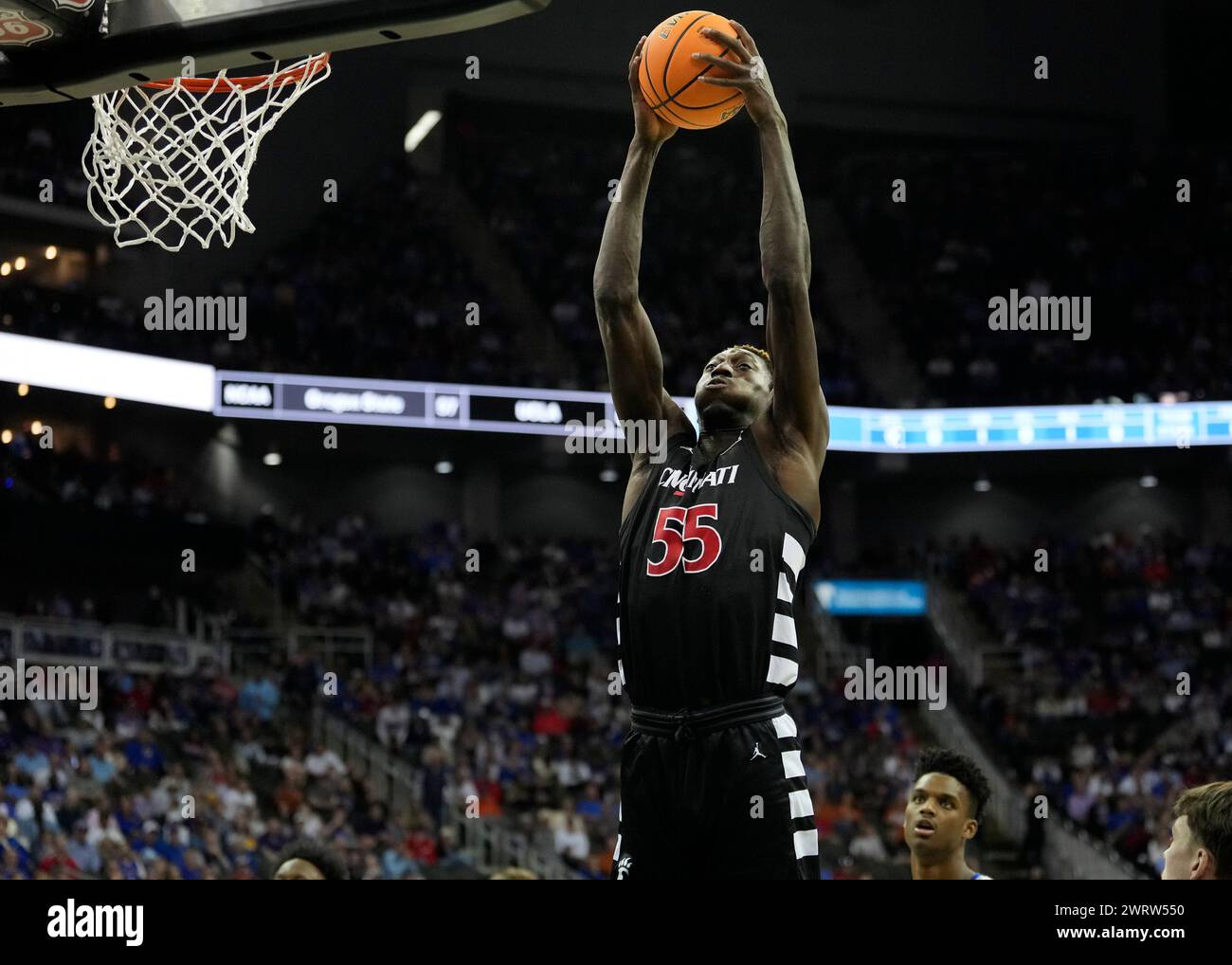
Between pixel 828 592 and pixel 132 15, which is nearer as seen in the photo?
pixel 132 15

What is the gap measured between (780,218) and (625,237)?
0.42 metres

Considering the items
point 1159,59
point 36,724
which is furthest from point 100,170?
point 1159,59

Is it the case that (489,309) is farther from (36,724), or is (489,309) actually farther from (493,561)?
(36,724)

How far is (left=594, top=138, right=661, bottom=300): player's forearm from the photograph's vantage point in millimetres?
3941

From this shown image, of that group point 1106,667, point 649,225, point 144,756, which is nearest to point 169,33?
point 144,756

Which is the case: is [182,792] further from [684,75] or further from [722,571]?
[722,571]

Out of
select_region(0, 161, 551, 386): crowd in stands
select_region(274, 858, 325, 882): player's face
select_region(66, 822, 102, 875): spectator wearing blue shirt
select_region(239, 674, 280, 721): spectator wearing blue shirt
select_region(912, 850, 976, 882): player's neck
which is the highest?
select_region(0, 161, 551, 386): crowd in stands

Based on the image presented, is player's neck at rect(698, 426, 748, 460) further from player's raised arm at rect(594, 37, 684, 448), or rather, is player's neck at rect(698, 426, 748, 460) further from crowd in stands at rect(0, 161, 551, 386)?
crowd in stands at rect(0, 161, 551, 386)

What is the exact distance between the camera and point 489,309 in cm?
2092

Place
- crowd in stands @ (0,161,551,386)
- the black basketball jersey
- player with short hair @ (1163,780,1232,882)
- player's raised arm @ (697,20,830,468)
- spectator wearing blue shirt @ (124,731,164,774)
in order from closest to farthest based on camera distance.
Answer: player with short hair @ (1163,780,1232,882) < the black basketball jersey < player's raised arm @ (697,20,830,468) < spectator wearing blue shirt @ (124,731,164,774) < crowd in stands @ (0,161,551,386)

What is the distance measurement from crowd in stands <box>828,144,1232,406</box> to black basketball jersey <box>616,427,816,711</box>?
17.3 m

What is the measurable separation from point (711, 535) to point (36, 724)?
1153 cm

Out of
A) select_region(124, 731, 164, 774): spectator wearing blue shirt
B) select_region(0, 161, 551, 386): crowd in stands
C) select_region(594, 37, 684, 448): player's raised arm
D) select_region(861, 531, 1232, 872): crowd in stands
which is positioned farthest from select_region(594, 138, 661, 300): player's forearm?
select_region(0, 161, 551, 386): crowd in stands
